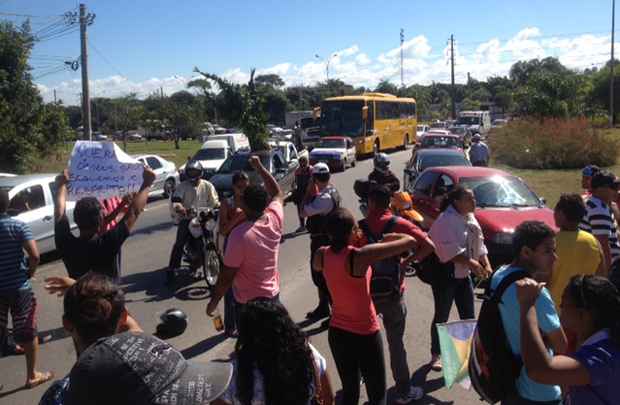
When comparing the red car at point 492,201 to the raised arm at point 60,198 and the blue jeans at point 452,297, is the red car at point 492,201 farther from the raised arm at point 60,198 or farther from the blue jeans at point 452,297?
the raised arm at point 60,198

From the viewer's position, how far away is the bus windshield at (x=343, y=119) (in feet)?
113

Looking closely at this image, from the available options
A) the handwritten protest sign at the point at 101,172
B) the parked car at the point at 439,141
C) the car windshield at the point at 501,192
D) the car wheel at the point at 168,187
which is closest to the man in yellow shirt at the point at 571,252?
the handwritten protest sign at the point at 101,172

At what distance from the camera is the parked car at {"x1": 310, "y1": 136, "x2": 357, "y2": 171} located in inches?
1089

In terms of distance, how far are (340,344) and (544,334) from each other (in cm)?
142

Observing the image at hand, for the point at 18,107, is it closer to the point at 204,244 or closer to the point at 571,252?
the point at 204,244

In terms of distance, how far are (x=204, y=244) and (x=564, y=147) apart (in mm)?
22255

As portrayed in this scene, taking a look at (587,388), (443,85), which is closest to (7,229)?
(587,388)

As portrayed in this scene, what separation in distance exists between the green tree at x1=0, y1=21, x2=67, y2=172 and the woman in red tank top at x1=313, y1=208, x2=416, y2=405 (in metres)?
19.6

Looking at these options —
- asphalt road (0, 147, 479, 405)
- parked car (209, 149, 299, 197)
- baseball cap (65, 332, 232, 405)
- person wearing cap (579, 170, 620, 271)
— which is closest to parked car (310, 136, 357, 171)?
parked car (209, 149, 299, 197)

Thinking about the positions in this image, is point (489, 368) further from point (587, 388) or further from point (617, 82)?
point (617, 82)

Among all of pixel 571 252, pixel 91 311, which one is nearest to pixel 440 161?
pixel 571 252

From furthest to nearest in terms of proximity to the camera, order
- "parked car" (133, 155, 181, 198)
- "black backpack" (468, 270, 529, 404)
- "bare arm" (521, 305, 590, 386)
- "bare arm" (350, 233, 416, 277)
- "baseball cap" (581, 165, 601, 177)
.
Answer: "parked car" (133, 155, 181, 198)
"baseball cap" (581, 165, 601, 177)
"bare arm" (350, 233, 416, 277)
"black backpack" (468, 270, 529, 404)
"bare arm" (521, 305, 590, 386)

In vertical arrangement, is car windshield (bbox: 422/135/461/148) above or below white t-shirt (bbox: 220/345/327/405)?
above

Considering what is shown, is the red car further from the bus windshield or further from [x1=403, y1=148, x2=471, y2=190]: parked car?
the bus windshield
